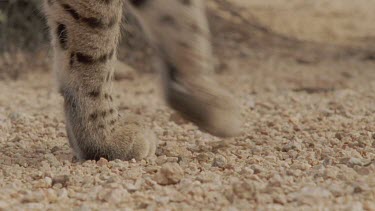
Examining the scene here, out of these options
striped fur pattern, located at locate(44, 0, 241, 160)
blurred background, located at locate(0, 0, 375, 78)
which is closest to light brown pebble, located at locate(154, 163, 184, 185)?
striped fur pattern, located at locate(44, 0, 241, 160)

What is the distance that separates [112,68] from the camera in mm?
3133

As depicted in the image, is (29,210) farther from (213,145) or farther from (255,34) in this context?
(255,34)

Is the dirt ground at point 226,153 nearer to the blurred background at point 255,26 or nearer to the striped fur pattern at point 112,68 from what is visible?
the striped fur pattern at point 112,68

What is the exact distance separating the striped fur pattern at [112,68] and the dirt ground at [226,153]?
0.12 meters

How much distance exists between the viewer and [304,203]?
242 centimetres

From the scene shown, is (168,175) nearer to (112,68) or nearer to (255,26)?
(112,68)

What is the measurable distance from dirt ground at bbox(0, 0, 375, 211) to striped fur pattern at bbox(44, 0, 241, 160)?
119 millimetres

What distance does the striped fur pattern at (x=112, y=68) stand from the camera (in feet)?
8.31

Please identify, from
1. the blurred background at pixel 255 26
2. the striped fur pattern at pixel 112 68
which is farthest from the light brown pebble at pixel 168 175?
the blurred background at pixel 255 26

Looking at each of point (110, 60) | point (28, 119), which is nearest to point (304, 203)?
point (110, 60)

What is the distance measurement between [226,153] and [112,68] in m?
0.54

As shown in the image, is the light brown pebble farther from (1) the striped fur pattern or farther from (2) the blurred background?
(2) the blurred background

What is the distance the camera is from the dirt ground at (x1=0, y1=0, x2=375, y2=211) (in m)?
2.48

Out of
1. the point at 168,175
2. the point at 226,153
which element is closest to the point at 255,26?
the point at 226,153
